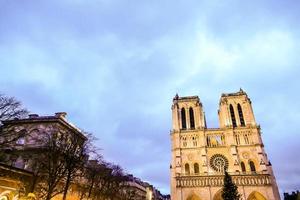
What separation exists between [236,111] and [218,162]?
55.4ft

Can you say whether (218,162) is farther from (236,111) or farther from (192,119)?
(236,111)

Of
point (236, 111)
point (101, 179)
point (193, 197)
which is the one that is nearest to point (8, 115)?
point (101, 179)

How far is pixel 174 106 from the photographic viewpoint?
74188 millimetres

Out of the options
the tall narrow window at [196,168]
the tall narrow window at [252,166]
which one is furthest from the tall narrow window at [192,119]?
the tall narrow window at [252,166]

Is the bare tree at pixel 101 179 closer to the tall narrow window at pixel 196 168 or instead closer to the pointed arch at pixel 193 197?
the pointed arch at pixel 193 197

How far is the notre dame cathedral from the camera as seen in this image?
189 ft

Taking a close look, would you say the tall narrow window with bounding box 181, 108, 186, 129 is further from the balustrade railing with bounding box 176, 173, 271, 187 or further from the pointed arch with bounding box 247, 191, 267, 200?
the pointed arch with bounding box 247, 191, 267, 200

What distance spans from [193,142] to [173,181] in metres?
12.9

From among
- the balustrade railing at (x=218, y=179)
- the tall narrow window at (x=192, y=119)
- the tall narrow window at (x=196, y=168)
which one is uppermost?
the tall narrow window at (x=192, y=119)

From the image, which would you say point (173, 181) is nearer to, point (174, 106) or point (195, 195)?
point (195, 195)

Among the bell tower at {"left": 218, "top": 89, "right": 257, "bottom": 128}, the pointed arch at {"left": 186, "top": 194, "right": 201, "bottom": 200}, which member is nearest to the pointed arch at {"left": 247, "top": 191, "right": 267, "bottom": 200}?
the pointed arch at {"left": 186, "top": 194, "right": 201, "bottom": 200}

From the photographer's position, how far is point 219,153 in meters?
65.4

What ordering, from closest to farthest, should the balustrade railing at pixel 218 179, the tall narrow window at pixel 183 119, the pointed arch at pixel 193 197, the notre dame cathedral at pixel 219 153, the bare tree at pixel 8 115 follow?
the bare tree at pixel 8 115, the balustrade railing at pixel 218 179, the notre dame cathedral at pixel 219 153, the pointed arch at pixel 193 197, the tall narrow window at pixel 183 119

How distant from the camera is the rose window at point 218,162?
207 feet
